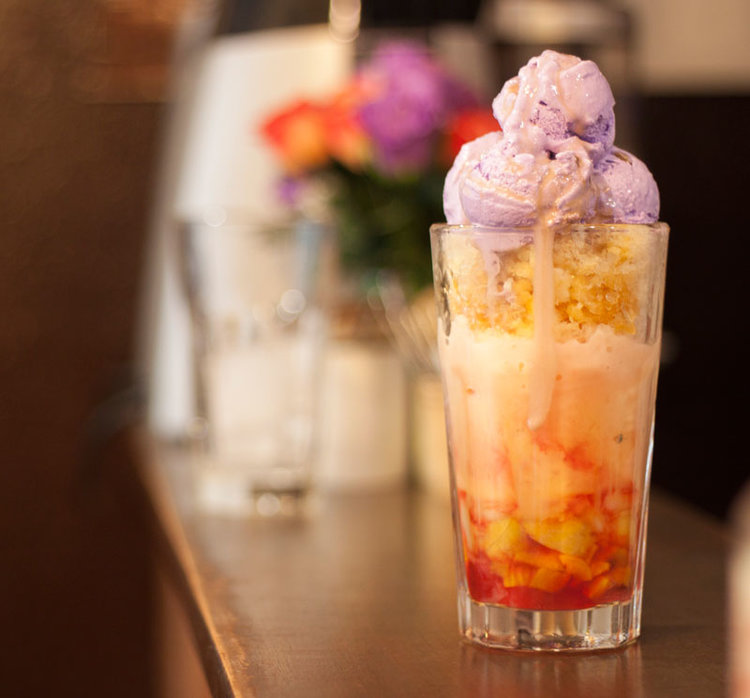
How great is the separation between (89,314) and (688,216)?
1.02 m

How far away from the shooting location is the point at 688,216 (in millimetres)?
2016

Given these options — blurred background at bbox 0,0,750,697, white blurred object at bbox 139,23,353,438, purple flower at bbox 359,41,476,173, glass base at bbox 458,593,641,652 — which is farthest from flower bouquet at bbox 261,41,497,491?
blurred background at bbox 0,0,750,697

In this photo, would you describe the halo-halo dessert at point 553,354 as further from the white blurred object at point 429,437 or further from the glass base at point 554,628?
the white blurred object at point 429,437

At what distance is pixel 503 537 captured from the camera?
1.73 feet

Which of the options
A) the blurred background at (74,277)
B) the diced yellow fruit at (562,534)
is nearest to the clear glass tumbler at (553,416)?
the diced yellow fruit at (562,534)

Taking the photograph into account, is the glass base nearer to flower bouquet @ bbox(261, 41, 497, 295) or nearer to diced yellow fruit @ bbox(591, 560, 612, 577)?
diced yellow fruit @ bbox(591, 560, 612, 577)

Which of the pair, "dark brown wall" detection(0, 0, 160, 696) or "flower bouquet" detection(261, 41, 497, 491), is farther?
Result: "dark brown wall" detection(0, 0, 160, 696)

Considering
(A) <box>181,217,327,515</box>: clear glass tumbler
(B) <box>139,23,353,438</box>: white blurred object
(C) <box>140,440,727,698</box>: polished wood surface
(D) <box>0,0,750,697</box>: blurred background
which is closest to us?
(C) <box>140,440,727,698</box>: polished wood surface

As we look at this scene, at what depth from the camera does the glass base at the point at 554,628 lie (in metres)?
0.52

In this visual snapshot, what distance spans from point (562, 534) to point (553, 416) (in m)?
0.05

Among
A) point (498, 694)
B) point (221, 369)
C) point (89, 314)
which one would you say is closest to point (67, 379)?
point (89, 314)

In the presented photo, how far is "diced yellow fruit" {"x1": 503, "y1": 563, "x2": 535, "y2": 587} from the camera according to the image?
52cm

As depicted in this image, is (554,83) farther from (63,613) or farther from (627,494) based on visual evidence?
(63,613)

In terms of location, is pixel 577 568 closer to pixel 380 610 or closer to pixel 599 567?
pixel 599 567
